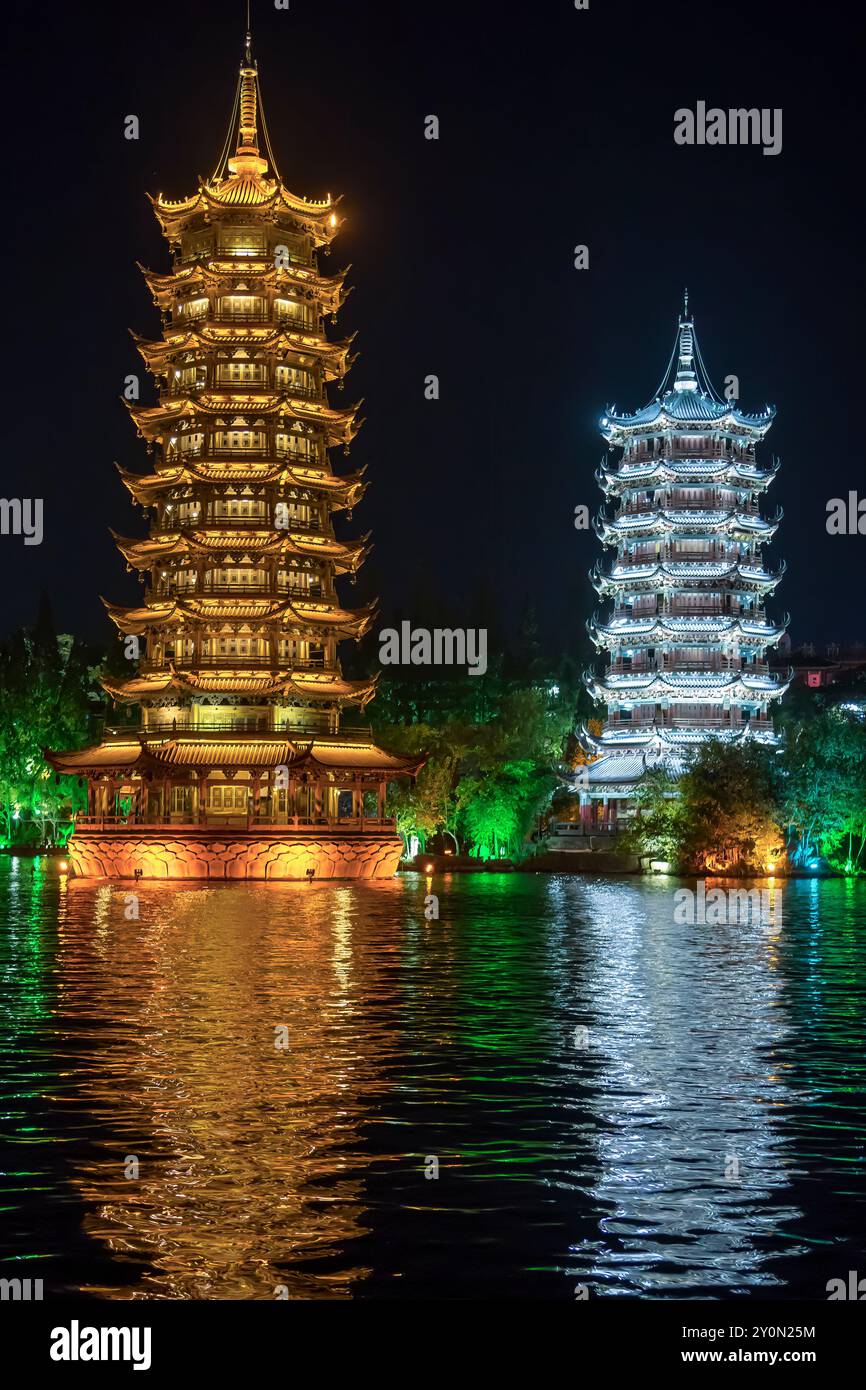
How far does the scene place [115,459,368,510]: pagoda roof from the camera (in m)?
77.5

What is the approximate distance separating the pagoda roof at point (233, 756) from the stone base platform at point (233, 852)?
2641 mm

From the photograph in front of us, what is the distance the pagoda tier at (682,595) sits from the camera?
9819 centimetres

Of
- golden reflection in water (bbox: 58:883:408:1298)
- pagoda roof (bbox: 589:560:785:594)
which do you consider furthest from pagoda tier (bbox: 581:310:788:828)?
golden reflection in water (bbox: 58:883:408:1298)

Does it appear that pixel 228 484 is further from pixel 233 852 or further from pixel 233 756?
pixel 233 852

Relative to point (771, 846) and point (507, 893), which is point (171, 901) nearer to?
point (507, 893)

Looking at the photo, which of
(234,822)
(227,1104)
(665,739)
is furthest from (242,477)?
(227,1104)

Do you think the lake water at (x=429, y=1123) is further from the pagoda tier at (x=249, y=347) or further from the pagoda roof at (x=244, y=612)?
the pagoda tier at (x=249, y=347)

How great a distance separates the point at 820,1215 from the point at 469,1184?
118 inches

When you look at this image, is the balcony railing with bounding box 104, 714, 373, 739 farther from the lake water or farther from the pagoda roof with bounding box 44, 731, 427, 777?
the lake water

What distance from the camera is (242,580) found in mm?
77500

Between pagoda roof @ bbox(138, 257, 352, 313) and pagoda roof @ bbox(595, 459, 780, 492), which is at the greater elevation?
pagoda roof @ bbox(138, 257, 352, 313)

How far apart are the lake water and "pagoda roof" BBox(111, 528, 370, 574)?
4151 cm

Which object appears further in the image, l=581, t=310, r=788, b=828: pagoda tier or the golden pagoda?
l=581, t=310, r=788, b=828: pagoda tier
